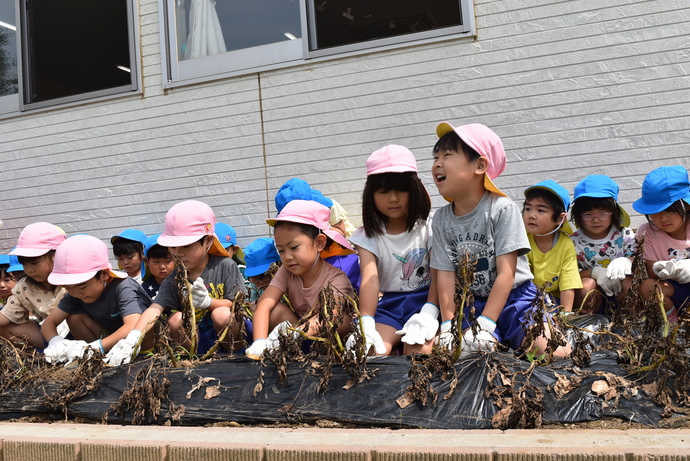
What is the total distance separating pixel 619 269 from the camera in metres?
4.29

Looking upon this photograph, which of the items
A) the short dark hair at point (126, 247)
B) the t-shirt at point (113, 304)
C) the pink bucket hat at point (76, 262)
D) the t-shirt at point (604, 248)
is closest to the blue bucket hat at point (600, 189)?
the t-shirt at point (604, 248)

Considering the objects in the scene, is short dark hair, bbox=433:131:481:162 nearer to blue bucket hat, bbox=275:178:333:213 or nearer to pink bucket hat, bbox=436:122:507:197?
pink bucket hat, bbox=436:122:507:197

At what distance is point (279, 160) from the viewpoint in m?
6.31

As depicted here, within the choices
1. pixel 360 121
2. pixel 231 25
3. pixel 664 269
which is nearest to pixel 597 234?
pixel 664 269

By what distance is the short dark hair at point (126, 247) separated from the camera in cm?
598

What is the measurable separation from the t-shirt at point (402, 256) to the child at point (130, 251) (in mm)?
2817

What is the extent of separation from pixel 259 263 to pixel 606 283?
251 centimetres

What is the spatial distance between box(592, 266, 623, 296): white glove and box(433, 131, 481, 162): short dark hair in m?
1.45

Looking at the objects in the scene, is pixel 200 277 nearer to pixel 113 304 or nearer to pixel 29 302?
pixel 113 304

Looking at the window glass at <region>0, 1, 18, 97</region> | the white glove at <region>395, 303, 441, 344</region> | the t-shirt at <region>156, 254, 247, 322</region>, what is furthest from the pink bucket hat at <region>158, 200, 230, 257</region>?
the window glass at <region>0, 1, 18, 97</region>

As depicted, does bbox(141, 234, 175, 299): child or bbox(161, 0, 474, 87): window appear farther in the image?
bbox(161, 0, 474, 87): window

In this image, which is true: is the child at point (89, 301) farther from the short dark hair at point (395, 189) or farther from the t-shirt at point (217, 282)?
the short dark hair at point (395, 189)

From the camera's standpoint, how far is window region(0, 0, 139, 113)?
23.2 ft

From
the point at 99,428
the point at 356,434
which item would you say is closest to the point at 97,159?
the point at 99,428
